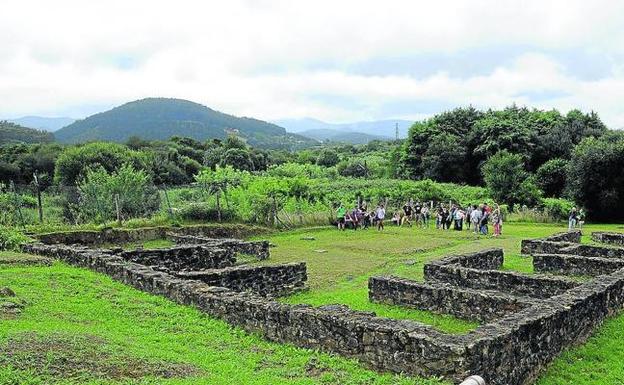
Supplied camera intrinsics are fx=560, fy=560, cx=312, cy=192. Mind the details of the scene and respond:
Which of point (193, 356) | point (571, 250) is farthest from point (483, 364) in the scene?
point (571, 250)

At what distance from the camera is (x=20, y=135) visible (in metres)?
111

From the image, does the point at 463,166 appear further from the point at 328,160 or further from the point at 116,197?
the point at 328,160

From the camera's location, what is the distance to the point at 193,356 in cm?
962

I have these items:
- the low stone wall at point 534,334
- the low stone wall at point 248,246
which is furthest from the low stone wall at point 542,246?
the low stone wall at point 248,246

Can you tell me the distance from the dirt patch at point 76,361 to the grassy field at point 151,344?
0.05 ft

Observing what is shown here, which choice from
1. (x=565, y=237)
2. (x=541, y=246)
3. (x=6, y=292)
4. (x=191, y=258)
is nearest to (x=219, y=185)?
(x=191, y=258)

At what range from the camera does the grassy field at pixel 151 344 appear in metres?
8.35

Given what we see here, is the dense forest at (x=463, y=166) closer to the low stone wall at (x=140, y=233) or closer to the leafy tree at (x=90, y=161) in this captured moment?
the leafy tree at (x=90, y=161)

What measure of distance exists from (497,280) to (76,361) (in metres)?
12.2

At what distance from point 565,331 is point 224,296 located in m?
7.29

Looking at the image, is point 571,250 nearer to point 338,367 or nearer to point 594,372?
point 594,372

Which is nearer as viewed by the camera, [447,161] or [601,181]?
[601,181]

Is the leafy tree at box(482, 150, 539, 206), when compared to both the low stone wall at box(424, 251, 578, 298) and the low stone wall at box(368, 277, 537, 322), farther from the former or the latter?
the low stone wall at box(368, 277, 537, 322)

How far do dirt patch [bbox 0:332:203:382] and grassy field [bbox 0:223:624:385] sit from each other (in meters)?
0.01
